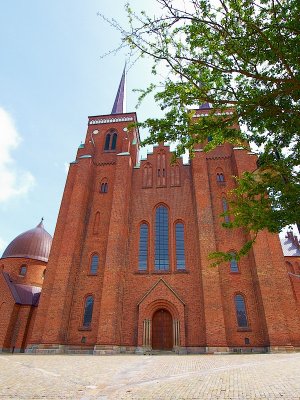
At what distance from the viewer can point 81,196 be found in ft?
69.7

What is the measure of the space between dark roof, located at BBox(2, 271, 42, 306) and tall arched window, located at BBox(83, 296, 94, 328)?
7384 mm

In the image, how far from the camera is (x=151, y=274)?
18.9 meters

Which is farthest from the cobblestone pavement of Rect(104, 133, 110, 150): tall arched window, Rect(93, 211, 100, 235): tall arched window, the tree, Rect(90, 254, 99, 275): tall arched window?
Rect(104, 133, 110, 150): tall arched window

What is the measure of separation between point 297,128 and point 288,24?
1.92 metres

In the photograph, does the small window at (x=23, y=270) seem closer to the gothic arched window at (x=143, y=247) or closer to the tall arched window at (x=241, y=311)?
the gothic arched window at (x=143, y=247)

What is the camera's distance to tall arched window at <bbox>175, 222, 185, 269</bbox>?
A: 63.2 feet

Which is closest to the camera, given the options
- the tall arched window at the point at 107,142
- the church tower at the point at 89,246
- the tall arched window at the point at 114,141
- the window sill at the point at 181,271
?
the church tower at the point at 89,246

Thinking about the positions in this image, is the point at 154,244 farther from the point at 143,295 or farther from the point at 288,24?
the point at 288,24

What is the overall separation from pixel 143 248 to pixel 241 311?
25.2 ft

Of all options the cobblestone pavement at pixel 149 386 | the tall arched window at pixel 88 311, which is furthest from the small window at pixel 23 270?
the cobblestone pavement at pixel 149 386

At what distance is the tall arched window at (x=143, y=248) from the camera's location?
19.6 m

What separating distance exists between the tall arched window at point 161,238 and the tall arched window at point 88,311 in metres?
4.94

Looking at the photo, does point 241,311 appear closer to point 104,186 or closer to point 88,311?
point 88,311

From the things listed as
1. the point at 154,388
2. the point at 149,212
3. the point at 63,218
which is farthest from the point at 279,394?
the point at 63,218
